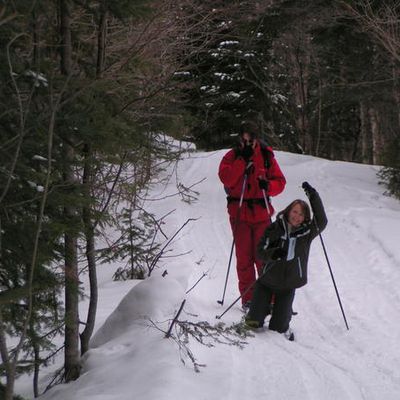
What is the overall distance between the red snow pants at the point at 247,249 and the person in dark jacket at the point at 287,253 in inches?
29.7

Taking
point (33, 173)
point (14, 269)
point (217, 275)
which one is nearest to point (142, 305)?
point (14, 269)

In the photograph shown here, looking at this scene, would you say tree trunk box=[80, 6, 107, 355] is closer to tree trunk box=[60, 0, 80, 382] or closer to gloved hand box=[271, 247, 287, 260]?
tree trunk box=[60, 0, 80, 382]

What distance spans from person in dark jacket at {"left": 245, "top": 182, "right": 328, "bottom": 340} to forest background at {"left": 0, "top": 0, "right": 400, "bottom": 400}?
60.9 inches

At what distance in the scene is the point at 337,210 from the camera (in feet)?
43.2

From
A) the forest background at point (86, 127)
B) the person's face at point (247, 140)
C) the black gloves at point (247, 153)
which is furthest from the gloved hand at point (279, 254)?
the forest background at point (86, 127)

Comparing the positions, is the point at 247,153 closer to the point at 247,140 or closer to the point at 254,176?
the point at 247,140

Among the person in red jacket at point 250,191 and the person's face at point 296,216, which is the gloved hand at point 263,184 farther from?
the person's face at point 296,216

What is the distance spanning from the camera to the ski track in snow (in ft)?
15.8

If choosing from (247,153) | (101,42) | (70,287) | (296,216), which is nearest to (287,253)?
(296,216)

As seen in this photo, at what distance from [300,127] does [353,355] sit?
22.5m

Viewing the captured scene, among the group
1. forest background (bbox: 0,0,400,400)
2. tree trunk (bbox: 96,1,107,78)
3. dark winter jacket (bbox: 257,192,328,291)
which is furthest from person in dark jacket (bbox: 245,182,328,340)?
tree trunk (bbox: 96,1,107,78)

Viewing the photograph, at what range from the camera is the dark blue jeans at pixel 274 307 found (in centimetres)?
621

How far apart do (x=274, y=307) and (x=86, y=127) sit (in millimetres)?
3199

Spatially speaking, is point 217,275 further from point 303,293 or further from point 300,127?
point 300,127
